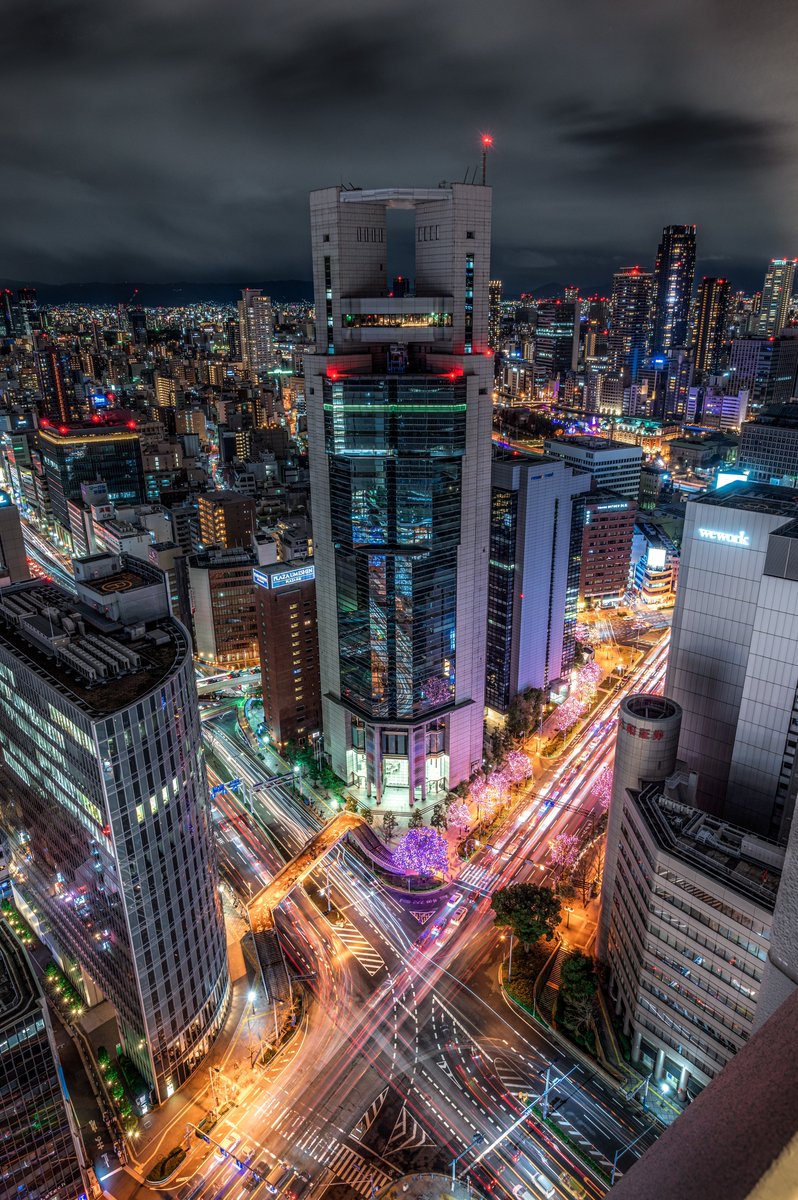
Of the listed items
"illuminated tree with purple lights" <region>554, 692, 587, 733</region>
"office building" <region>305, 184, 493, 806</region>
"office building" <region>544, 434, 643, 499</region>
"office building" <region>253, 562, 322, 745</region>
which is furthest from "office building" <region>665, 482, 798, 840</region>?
"office building" <region>544, 434, 643, 499</region>

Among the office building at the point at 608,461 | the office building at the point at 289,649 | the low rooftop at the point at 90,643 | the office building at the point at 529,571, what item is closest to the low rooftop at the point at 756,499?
the office building at the point at 529,571

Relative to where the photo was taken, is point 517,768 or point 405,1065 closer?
point 405,1065

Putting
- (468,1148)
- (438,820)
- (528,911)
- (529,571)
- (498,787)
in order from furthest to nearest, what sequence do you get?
(529,571) < (498,787) < (438,820) < (528,911) < (468,1148)

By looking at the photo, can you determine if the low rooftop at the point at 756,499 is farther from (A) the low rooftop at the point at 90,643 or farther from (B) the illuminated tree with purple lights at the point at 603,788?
(A) the low rooftop at the point at 90,643

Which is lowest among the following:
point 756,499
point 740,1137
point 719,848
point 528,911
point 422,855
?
point 422,855

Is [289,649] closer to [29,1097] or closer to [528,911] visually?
[528,911]

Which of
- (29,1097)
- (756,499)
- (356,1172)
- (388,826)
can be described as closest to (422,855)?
(388,826)

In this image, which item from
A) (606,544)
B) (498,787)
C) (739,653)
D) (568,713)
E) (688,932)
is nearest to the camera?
(688,932)
